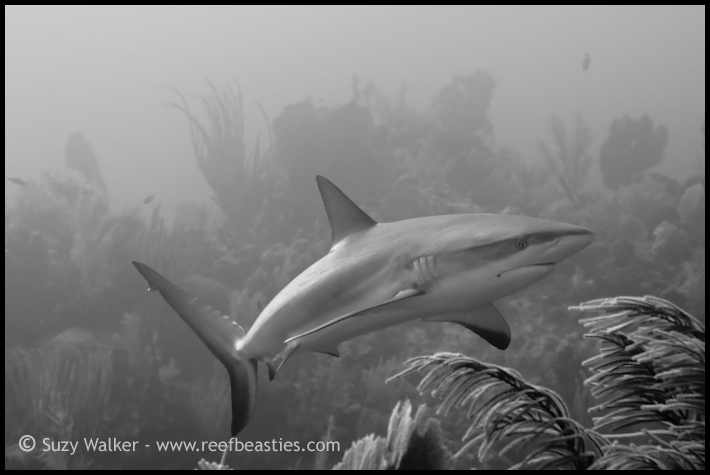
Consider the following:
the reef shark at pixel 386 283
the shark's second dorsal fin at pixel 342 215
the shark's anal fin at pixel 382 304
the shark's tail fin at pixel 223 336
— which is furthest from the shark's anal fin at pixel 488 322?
the shark's tail fin at pixel 223 336

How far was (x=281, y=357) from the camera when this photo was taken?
2.39m

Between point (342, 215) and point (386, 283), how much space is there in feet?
2.16

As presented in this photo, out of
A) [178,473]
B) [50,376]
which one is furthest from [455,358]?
[50,376]

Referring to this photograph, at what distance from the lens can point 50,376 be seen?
22.9 ft

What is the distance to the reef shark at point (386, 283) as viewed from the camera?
1964 mm

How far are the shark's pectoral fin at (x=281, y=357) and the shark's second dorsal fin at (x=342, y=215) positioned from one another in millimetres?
719

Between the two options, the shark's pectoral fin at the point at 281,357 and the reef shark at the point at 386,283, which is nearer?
the reef shark at the point at 386,283

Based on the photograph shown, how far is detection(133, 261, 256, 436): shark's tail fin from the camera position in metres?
2.56

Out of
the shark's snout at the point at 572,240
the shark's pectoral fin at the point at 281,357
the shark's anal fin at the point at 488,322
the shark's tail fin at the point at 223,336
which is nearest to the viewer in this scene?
the shark's snout at the point at 572,240

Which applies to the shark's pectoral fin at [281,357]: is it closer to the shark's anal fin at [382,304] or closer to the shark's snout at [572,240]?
the shark's anal fin at [382,304]

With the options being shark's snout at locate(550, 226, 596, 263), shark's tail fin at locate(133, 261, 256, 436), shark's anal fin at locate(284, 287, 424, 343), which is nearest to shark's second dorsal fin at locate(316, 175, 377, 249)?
shark's anal fin at locate(284, 287, 424, 343)

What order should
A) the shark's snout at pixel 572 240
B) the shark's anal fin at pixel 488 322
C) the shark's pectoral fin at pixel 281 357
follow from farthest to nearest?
the shark's anal fin at pixel 488 322 → the shark's pectoral fin at pixel 281 357 → the shark's snout at pixel 572 240

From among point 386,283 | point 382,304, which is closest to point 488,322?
point 386,283

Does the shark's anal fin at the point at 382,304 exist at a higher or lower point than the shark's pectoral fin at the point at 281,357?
higher
